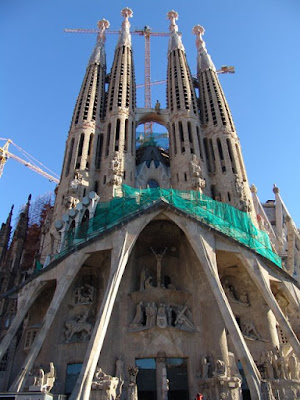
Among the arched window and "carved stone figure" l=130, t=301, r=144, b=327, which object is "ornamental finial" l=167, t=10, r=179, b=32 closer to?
the arched window

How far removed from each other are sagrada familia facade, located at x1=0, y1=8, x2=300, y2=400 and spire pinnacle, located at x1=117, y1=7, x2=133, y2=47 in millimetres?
13958

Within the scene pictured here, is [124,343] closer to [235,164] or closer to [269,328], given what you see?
[269,328]

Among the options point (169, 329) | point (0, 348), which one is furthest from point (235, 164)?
point (0, 348)

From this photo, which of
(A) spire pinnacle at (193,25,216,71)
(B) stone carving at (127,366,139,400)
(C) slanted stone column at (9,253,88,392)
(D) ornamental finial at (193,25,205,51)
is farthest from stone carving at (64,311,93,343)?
(D) ornamental finial at (193,25,205,51)

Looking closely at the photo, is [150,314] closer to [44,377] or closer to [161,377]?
[161,377]

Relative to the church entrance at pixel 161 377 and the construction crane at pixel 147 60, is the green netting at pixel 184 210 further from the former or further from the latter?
the construction crane at pixel 147 60

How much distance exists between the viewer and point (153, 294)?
2011cm

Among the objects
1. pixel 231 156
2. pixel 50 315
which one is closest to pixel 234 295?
pixel 50 315

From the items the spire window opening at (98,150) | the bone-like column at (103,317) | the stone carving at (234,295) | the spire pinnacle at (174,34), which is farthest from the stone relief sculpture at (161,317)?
the spire pinnacle at (174,34)

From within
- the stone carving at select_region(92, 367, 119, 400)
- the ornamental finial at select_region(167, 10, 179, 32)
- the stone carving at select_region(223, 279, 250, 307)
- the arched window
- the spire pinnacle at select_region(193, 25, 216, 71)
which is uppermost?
the ornamental finial at select_region(167, 10, 179, 32)

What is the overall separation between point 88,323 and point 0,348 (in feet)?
14.7

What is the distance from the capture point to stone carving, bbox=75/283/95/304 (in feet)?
66.5

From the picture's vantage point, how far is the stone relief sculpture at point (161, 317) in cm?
1884

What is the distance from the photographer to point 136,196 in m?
21.7
